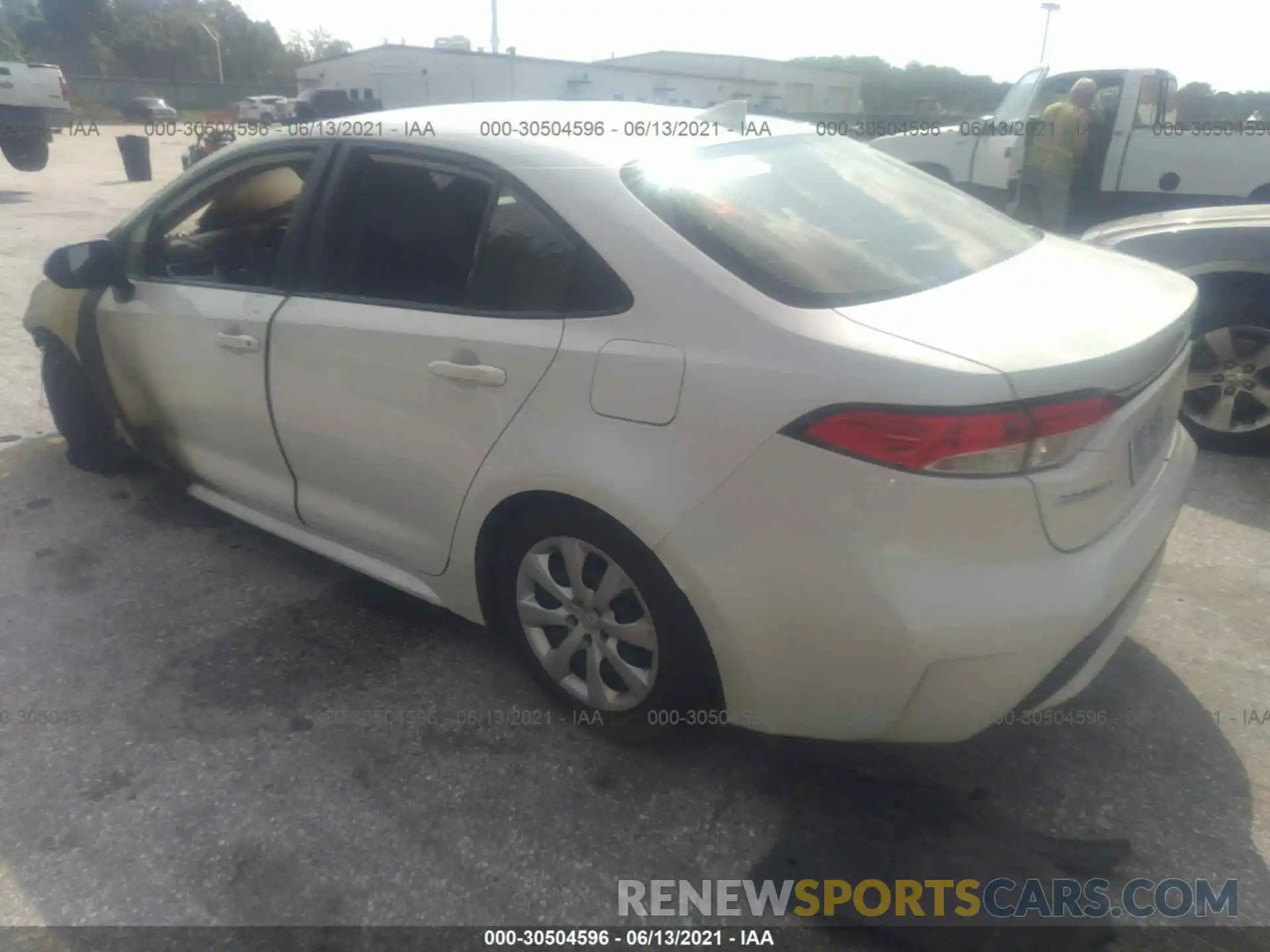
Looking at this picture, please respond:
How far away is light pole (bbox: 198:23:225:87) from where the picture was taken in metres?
59.9

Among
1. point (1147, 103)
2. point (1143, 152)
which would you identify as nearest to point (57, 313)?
point (1143, 152)

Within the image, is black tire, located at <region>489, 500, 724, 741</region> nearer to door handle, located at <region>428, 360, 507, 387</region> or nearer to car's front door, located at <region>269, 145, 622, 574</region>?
car's front door, located at <region>269, 145, 622, 574</region>

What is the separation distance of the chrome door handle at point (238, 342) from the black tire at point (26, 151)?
1527 cm

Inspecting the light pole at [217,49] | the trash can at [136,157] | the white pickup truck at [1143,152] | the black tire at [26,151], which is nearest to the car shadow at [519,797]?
the white pickup truck at [1143,152]

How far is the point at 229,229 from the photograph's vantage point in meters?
3.46

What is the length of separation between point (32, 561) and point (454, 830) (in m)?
2.37

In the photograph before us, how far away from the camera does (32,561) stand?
11.8 feet

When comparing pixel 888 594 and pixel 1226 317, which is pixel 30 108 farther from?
pixel 888 594

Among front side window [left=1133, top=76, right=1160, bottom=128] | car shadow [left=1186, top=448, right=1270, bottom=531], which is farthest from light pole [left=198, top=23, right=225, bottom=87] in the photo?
car shadow [left=1186, top=448, right=1270, bottom=531]

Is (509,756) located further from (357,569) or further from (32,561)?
(32,561)

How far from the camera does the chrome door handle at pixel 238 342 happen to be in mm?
2990

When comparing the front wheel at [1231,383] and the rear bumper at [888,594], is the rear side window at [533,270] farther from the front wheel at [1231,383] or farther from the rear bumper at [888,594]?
the front wheel at [1231,383]

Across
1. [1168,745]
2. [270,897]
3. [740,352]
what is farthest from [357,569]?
[1168,745]

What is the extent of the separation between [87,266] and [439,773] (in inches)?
95.7
